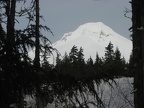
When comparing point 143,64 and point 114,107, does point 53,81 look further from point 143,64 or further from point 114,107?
point 114,107

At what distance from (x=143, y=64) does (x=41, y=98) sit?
4488mm

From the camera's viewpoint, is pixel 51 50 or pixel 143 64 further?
pixel 143 64

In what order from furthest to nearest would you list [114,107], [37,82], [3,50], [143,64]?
[114,107] → [143,64] → [37,82] → [3,50]

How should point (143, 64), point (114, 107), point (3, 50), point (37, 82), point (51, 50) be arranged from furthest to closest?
point (114, 107), point (143, 64), point (51, 50), point (37, 82), point (3, 50)

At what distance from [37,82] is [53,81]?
0.62 ft

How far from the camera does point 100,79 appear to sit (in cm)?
367

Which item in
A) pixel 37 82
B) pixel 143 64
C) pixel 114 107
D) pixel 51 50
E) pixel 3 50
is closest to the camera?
pixel 3 50

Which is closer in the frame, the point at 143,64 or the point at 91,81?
the point at 91,81

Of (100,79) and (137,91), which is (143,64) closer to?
(137,91)

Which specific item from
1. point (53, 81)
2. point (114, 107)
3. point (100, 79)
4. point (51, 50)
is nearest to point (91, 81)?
point (100, 79)

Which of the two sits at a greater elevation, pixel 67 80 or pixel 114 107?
pixel 67 80

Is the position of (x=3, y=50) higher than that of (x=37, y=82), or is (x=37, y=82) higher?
(x=3, y=50)

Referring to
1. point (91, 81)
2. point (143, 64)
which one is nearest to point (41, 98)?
point (91, 81)

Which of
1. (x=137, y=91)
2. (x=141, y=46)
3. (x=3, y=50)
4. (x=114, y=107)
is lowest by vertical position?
(x=114, y=107)
